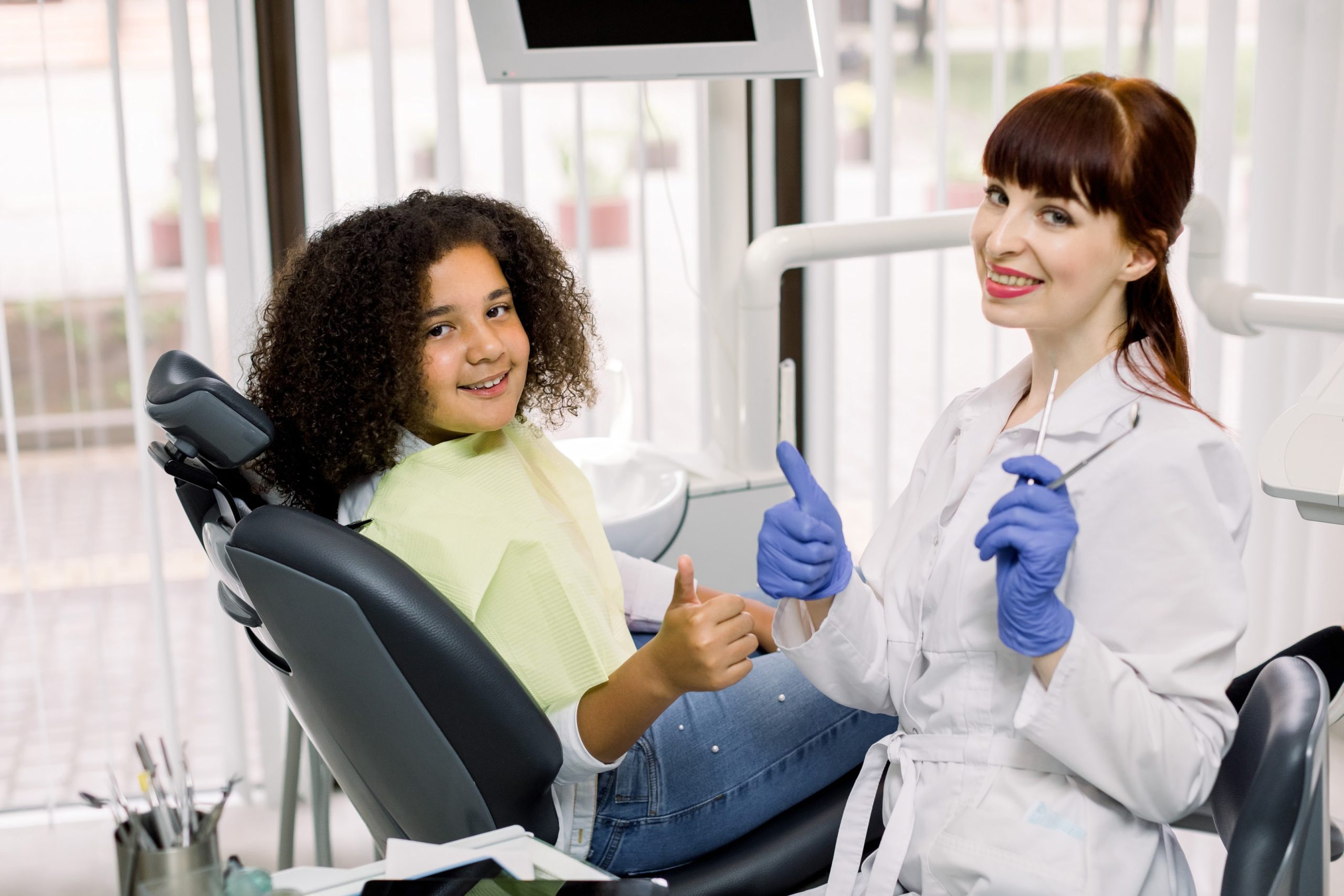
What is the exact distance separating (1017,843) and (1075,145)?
578 mm

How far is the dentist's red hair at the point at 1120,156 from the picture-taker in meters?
1.01

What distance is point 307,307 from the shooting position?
130 cm

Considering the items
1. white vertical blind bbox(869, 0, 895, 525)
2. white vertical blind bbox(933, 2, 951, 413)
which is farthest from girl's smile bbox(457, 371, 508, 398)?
white vertical blind bbox(933, 2, 951, 413)

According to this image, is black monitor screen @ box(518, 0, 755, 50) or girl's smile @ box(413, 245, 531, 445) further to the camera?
black monitor screen @ box(518, 0, 755, 50)

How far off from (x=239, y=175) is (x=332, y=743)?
1.34 metres

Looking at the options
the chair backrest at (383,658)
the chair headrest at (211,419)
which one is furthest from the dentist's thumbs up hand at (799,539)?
the chair headrest at (211,419)

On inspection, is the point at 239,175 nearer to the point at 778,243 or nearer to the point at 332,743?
the point at 778,243

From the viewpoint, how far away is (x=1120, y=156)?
3.32 feet

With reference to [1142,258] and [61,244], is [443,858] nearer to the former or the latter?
[1142,258]

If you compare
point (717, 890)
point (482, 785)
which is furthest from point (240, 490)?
point (717, 890)

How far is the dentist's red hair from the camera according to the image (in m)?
1.01

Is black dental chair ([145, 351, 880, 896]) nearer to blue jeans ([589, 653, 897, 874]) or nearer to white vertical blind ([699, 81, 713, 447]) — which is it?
blue jeans ([589, 653, 897, 874])

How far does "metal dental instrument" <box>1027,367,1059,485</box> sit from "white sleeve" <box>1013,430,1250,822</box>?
0.08m

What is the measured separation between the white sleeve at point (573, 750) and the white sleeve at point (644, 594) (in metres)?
0.37
